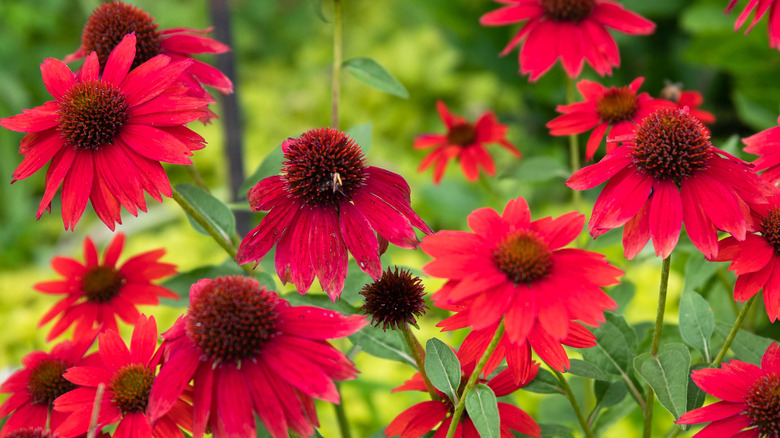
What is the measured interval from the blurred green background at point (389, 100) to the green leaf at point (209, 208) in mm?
355

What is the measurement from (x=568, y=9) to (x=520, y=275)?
44 cm

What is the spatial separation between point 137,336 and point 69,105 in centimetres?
18

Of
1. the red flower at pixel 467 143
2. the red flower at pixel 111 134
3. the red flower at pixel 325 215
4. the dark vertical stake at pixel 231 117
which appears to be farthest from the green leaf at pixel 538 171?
the dark vertical stake at pixel 231 117

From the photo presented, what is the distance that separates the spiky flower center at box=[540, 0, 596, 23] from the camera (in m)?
0.76

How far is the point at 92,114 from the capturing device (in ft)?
1.69

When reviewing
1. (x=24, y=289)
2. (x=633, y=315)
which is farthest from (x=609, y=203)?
(x=24, y=289)

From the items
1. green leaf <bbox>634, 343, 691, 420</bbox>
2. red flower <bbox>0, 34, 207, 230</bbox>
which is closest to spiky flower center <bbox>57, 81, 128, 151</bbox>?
red flower <bbox>0, 34, 207, 230</bbox>

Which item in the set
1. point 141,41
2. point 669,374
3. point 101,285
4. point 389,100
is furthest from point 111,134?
point 389,100

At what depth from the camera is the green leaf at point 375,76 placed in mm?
718

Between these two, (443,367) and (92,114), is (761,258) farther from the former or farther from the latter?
(92,114)

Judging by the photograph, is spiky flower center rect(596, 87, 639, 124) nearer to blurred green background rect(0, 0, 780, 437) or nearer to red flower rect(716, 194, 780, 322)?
red flower rect(716, 194, 780, 322)

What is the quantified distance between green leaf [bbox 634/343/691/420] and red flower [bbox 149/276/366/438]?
22 centimetres

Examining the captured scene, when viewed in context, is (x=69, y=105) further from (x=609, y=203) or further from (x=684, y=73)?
(x=684, y=73)

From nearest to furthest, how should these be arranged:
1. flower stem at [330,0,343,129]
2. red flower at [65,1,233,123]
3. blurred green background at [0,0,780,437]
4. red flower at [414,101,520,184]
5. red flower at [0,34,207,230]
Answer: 1. red flower at [0,34,207,230]
2. red flower at [65,1,233,123]
3. flower stem at [330,0,343,129]
4. red flower at [414,101,520,184]
5. blurred green background at [0,0,780,437]
